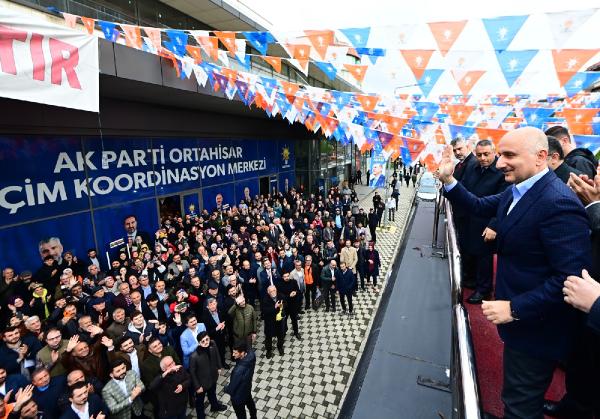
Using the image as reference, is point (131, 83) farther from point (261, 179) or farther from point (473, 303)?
point (261, 179)

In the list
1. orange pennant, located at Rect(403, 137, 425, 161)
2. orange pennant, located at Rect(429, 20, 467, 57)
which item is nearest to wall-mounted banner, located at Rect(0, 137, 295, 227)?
orange pennant, located at Rect(403, 137, 425, 161)

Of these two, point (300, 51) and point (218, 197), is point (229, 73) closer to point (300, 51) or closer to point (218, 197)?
point (300, 51)

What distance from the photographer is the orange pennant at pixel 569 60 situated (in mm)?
4180

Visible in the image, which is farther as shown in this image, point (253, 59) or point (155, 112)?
point (253, 59)

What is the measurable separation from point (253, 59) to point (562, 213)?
14.8m

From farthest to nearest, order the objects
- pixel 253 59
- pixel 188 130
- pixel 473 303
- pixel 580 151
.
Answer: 1. pixel 253 59
2. pixel 188 130
3. pixel 473 303
4. pixel 580 151

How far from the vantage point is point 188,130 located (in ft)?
42.6

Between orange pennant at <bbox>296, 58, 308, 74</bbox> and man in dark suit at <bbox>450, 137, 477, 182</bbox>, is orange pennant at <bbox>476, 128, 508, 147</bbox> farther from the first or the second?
orange pennant at <bbox>296, 58, 308, 74</bbox>

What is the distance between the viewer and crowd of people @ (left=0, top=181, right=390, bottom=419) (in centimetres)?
440

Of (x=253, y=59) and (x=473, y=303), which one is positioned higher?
(x=253, y=59)

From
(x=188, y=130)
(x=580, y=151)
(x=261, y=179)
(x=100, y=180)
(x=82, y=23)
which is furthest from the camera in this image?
(x=261, y=179)

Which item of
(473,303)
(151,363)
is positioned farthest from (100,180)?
(473,303)

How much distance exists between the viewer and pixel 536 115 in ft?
31.4

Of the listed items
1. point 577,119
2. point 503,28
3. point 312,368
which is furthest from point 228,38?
point 577,119
